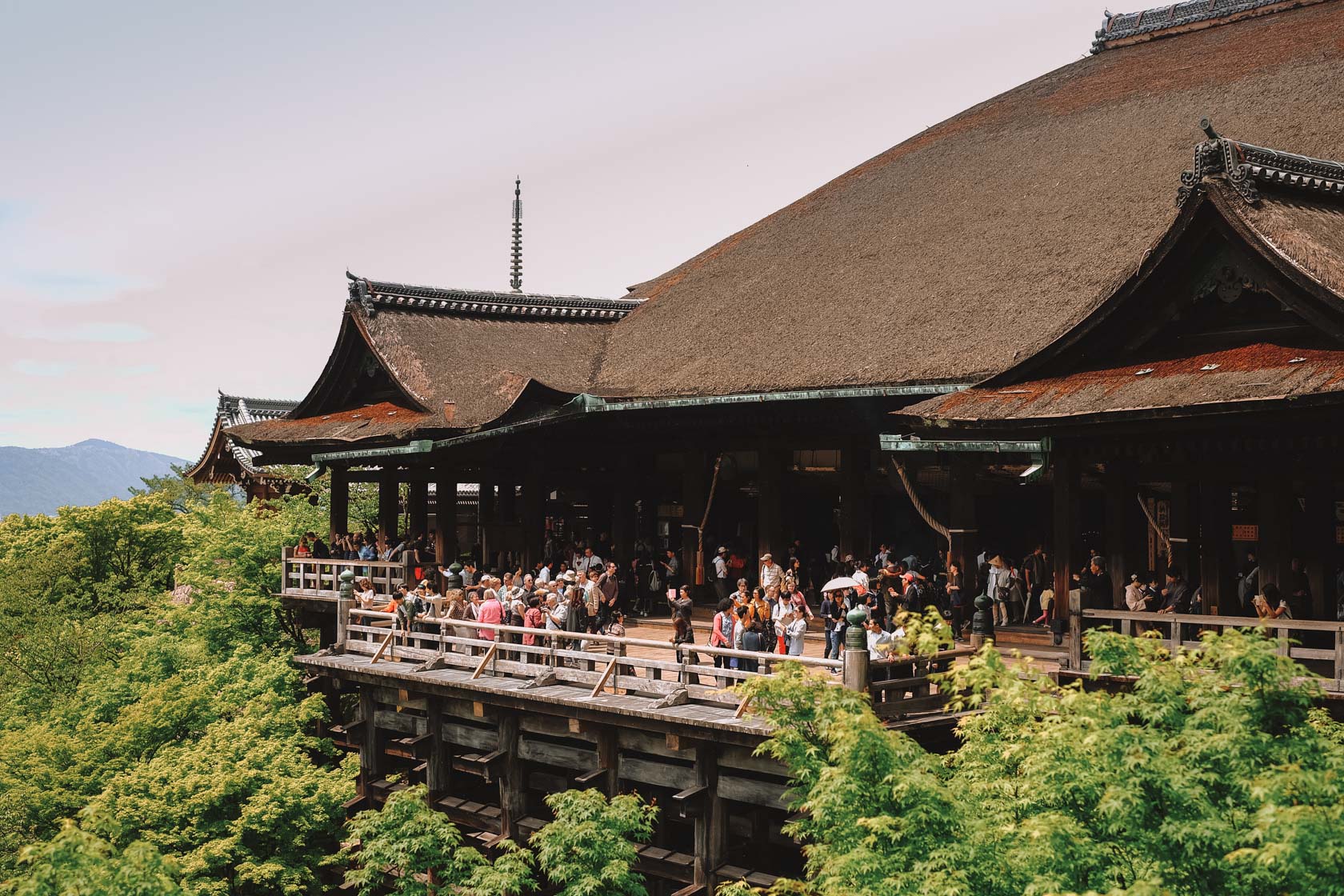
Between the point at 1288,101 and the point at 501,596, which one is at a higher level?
the point at 1288,101

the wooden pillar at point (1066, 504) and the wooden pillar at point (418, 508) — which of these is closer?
the wooden pillar at point (1066, 504)

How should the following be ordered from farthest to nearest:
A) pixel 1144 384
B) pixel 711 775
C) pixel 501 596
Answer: pixel 501 596 → pixel 711 775 → pixel 1144 384

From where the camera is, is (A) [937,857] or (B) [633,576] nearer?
(A) [937,857]

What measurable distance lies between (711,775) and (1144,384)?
26.0 feet

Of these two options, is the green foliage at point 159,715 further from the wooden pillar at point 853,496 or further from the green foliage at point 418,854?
the wooden pillar at point 853,496

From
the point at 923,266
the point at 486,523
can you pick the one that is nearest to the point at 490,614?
the point at 486,523

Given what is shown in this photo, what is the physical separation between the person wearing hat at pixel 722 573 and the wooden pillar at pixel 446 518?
6529 millimetres

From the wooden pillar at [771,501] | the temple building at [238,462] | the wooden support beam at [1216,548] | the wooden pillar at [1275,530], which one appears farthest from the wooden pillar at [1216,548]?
the temple building at [238,462]

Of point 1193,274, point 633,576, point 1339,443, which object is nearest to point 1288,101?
point 1193,274

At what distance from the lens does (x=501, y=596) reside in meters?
24.0

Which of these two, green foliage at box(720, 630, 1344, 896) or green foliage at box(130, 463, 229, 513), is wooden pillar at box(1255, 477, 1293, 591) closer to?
green foliage at box(720, 630, 1344, 896)

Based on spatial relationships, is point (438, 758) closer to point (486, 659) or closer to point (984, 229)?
point (486, 659)

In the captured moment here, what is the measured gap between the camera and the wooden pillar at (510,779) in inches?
854

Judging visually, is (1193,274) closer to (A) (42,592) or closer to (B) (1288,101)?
(B) (1288,101)
